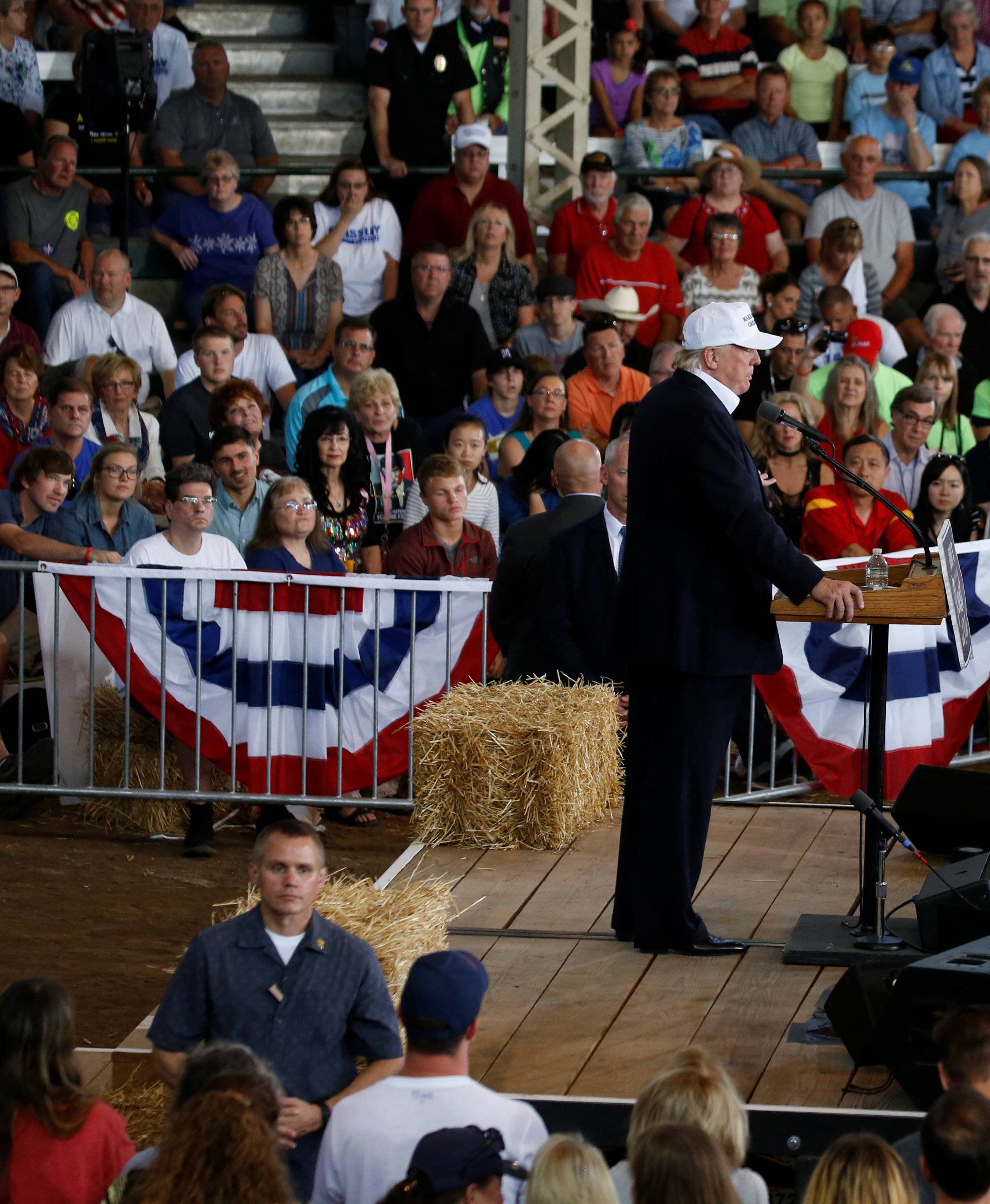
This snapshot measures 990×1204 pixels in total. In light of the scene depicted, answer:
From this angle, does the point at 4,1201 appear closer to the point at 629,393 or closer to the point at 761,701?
the point at 761,701

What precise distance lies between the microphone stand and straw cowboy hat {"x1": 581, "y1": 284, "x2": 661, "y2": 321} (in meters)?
6.56

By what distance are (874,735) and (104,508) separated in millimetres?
4607

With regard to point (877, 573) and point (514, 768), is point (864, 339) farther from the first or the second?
point (877, 573)

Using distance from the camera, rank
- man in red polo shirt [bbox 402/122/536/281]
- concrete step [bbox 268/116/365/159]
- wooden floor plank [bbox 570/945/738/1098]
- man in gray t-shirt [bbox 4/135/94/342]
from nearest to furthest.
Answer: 1. wooden floor plank [bbox 570/945/738/1098]
2. man in gray t-shirt [bbox 4/135/94/342]
3. man in red polo shirt [bbox 402/122/536/281]
4. concrete step [bbox 268/116/365/159]

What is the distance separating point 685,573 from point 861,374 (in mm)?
5378

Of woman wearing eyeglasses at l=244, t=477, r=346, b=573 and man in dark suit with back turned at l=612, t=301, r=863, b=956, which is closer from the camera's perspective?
man in dark suit with back turned at l=612, t=301, r=863, b=956

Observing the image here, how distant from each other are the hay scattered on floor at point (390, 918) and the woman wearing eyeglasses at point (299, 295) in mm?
6518

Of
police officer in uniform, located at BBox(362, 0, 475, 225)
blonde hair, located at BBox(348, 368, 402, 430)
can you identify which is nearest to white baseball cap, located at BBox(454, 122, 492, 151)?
police officer in uniform, located at BBox(362, 0, 475, 225)

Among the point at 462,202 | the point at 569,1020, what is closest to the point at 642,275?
the point at 462,202

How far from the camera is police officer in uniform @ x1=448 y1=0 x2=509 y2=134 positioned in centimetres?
1337

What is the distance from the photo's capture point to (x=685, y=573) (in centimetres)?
532

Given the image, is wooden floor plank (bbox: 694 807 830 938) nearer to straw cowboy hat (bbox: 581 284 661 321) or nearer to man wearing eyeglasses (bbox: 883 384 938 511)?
man wearing eyeglasses (bbox: 883 384 938 511)

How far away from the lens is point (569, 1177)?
121 inches

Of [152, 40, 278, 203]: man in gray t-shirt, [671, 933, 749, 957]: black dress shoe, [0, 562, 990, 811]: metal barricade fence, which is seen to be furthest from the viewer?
[152, 40, 278, 203]: man in gray t-shirt
